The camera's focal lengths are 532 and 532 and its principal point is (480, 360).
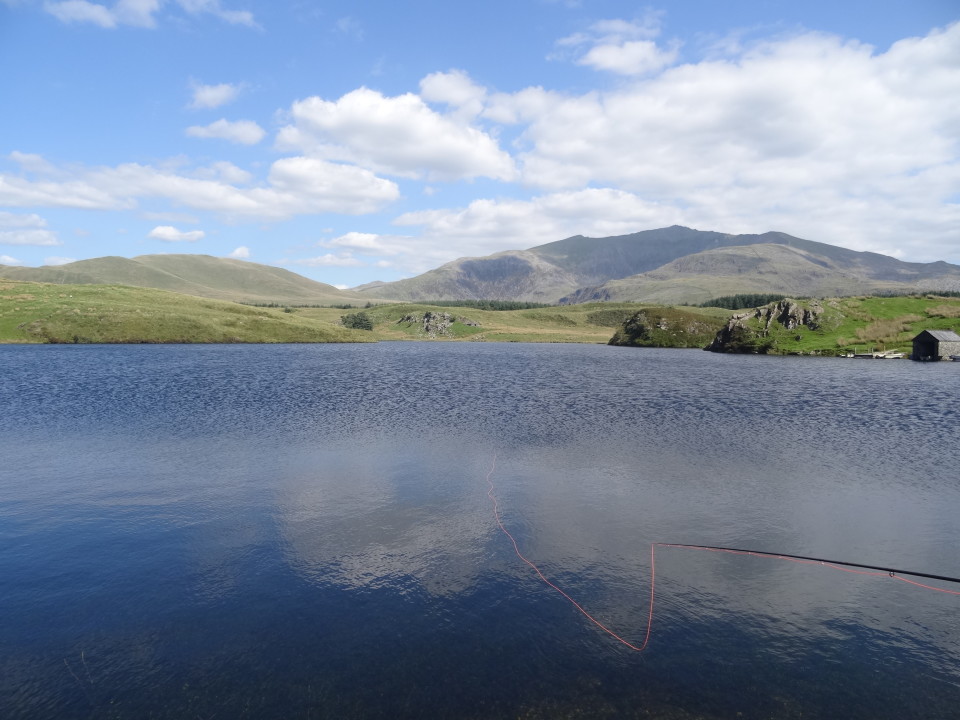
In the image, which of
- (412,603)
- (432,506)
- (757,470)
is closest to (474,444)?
(432,506)

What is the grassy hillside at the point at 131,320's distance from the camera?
125 metres

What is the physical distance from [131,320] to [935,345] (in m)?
180

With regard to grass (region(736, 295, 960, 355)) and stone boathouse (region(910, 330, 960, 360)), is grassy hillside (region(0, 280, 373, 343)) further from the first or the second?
stone boathouse (region(910, 330, 960, 360))

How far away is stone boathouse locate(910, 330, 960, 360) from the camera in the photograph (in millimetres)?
101688

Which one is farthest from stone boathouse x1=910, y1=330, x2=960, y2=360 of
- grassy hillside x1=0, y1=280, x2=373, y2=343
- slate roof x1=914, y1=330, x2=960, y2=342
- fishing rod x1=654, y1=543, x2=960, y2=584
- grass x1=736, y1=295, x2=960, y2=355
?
grassy hillside x1=0, y1=280, x2=373, y2=343

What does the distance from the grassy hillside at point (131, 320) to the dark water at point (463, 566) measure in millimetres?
98840

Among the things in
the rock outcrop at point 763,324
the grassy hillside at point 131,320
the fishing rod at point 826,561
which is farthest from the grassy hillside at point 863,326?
the grassy hillside at point 131,320

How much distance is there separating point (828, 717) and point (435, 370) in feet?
242

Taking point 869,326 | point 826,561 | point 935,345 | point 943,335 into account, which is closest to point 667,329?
point 869,326

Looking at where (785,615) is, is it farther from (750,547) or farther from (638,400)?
(638,400)

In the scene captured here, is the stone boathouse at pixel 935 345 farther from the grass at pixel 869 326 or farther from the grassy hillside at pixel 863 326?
the grassy hillside at pixel 863 326

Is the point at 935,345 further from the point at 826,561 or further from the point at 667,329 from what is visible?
the point at 826,561

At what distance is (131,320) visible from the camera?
5354 inches

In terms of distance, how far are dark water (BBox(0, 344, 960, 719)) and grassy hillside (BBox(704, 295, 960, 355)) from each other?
263ft
